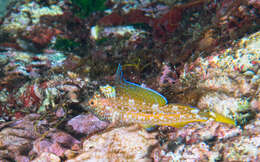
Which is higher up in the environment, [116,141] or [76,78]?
[76,78]

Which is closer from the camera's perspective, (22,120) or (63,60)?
(22,120)

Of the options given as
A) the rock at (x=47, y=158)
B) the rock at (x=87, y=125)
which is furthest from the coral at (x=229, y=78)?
the rock at (x=47, y=158)

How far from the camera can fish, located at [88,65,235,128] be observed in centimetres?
258

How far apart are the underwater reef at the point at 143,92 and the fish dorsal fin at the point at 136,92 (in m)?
0.02

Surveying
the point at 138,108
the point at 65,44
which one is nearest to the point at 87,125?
the point at 138,108

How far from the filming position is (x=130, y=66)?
481cm

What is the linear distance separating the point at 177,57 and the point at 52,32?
5071 millimetres

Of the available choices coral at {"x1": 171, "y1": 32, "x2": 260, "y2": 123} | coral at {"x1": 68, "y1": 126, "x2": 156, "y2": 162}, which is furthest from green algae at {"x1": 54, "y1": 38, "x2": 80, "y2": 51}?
coral at {"x1": 171, "y1": 32, "x2": 260, "y2": 123}

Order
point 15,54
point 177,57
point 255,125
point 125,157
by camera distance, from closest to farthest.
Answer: point 255,125 → point 125,157 → point 177,57 → point 15,54

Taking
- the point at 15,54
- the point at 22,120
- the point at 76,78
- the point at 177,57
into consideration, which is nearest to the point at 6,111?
the point at 22,120

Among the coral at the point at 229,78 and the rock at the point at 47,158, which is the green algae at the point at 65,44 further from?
the coral at the point at 229,78

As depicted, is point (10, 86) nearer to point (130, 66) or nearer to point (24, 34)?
point (24, 34)

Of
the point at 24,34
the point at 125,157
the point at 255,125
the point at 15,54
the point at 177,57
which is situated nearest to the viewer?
the point at 255,125

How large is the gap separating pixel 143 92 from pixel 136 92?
0.13 meters
